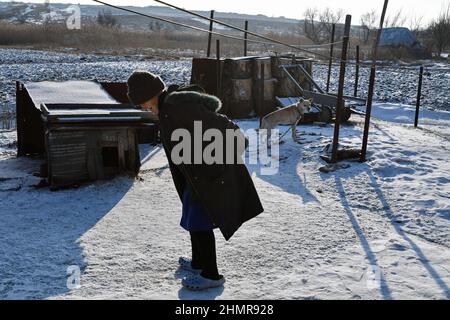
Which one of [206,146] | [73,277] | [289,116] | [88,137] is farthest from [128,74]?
[206,146]

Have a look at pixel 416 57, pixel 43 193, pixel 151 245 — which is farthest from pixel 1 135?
pixel 416 57

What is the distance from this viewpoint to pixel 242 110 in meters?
11.5

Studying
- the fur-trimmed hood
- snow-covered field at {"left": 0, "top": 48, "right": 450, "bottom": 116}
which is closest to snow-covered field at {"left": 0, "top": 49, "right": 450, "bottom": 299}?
the fur-trimmed hood

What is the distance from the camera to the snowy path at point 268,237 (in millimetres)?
3725

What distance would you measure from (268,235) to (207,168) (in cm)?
169

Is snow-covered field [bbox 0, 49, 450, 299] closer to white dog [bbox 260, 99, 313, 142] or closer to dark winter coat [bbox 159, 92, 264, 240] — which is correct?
dark winter coat [bbox 159, 92, 264, 240]

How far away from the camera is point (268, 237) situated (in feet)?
15.6

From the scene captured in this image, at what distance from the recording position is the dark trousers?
3.52 m

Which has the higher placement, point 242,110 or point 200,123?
point 200,123

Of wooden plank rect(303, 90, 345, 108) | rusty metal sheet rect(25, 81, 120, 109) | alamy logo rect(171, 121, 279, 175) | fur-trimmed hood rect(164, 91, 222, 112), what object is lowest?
wooden plank rect(303, 90, 345, 108)

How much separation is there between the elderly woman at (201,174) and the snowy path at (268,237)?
530mm

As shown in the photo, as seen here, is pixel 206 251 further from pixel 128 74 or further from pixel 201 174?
pixel 128 74
